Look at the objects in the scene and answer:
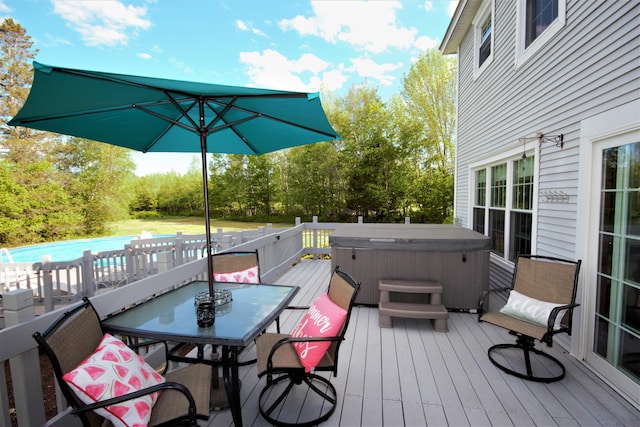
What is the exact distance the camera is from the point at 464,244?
152 inches

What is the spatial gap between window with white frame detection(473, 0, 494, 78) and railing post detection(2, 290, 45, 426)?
6.55 m

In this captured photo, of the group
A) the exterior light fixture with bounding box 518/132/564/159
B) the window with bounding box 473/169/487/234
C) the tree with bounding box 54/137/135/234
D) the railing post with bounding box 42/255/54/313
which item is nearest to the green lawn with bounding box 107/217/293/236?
the tree with bounding box 54/137/135/234

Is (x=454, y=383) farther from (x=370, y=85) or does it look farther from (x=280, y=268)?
(x=370, y=85)

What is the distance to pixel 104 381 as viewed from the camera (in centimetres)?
137

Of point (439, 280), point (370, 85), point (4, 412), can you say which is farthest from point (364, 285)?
point (370, 85)

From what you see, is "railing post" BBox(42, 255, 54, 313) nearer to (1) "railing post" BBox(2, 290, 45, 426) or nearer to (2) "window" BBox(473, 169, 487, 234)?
(1) "railing post" BBox(2, 290, 45, 426)

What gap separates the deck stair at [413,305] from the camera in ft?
11.1

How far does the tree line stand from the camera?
14.2m

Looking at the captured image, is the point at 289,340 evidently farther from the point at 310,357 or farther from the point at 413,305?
the point at 413,305

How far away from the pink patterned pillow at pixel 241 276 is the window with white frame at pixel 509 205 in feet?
10.1

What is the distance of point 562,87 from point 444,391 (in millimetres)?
3327

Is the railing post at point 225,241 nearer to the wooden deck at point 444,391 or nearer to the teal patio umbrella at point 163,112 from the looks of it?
the teal patio umbrella at point 163,112

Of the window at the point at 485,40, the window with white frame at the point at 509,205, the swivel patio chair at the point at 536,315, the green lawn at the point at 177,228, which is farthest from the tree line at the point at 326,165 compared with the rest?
the swivel patio chair at the point at 536,315

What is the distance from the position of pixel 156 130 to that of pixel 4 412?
2.34 meters
